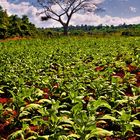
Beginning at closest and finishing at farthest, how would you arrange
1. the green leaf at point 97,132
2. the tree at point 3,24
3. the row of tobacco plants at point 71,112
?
the green leaf at point 97,132
the row of tobacco plants at point 71,112
the tree at point 3,24

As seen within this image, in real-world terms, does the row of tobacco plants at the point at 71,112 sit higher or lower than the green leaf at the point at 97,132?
lower

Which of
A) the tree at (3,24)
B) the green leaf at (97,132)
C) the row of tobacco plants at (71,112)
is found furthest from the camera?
the tree at (3,24)

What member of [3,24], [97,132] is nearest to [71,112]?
[97,132]

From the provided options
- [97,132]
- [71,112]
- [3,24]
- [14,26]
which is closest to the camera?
[97,132]

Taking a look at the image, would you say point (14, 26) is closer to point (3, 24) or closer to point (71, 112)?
point (3, 24)

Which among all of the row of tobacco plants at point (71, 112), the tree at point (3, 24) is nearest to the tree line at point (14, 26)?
the tree at point (3, 24)

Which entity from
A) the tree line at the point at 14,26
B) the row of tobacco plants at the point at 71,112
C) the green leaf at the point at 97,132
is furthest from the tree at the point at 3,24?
the green leaf at the point at 97,132

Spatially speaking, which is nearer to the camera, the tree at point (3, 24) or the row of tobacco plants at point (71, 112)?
the row of tobacco plants at point (71, 112)

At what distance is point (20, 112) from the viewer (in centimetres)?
557

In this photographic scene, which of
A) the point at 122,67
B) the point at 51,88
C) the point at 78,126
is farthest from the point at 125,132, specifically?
the point at 122,67

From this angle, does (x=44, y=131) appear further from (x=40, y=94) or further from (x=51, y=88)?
(x=51, y=88)

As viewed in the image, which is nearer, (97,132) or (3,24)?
(97,132)

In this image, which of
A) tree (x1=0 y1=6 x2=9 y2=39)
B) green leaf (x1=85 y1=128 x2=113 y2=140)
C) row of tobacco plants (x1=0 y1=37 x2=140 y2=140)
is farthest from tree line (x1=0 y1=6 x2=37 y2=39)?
green leaf (x1=85 y1=128 x2=113 y2=140)

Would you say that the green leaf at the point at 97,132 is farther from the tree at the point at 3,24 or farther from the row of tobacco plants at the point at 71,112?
the tree at the point at 3,24
